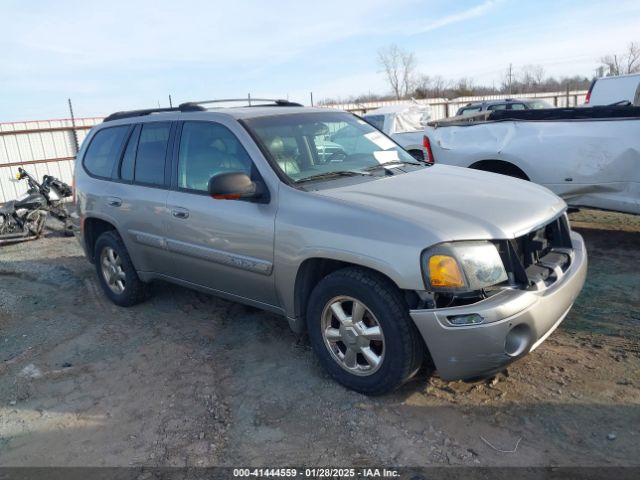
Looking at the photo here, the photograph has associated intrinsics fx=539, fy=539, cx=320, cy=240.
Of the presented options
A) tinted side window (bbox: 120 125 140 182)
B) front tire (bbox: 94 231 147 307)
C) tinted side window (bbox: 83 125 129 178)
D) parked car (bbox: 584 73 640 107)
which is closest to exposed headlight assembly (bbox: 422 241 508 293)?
tinted side window (bbox: 120 125 140 182)

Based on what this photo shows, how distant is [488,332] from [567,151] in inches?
158

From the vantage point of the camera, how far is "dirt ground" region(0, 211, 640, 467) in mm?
2881

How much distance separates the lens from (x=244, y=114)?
4.14 metres

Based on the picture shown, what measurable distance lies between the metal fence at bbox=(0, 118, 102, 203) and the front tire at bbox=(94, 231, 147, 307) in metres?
9.98

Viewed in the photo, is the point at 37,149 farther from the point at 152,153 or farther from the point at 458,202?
the point at 458,202

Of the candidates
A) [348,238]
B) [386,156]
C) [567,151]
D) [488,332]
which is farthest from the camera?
[567,151]

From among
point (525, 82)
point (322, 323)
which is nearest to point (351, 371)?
point (322, 323)

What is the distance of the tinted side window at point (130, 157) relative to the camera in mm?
4863

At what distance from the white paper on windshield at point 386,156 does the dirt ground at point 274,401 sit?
5.17ft

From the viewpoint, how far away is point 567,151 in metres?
6.05

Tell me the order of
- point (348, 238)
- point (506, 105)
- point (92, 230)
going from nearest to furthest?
point (348, 238)
point (92, 230)
point (506, 105)

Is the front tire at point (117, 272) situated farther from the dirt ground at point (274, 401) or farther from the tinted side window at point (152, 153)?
the tinted side window at point (152, 153)

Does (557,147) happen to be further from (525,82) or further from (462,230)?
(525,82)

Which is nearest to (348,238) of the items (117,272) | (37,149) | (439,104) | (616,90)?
(117,272)
